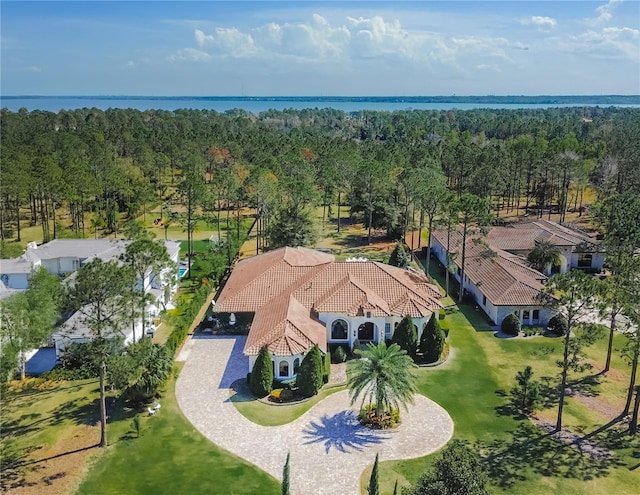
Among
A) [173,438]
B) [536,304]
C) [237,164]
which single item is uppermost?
[237,164]

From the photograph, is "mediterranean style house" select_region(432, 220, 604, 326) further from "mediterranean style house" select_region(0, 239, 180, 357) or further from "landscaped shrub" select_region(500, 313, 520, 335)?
"mediterranean style house" select_region(0, 239, 180, 357)

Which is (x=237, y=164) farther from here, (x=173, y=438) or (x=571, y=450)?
(x=571, y=450)

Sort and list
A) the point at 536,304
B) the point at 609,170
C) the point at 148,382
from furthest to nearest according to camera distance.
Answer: the point at 609,170 < the point at 536,304 < the point at 148,382

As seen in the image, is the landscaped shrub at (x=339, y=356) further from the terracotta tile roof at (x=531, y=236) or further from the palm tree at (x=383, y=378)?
the terracotta tile roof at (x=531, y=236)

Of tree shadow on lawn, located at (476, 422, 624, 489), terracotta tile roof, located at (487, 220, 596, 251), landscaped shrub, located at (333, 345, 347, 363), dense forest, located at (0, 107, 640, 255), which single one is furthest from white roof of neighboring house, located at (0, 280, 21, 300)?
terracotta tile roof, located at (487, 220, 596, 251)

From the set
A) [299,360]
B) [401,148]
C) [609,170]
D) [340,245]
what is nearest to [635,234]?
[299,360]

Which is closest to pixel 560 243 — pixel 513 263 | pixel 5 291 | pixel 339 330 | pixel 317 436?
pixel 513 263

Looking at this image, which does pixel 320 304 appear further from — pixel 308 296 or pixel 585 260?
pixel 585 260
